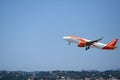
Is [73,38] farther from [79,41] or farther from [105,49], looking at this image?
[105,49]

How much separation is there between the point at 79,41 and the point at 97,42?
665cm

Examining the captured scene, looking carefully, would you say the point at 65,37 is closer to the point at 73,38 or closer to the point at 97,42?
the point at 73,38

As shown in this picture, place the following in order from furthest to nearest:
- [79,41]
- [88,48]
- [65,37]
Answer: [65,37] → [79,41] → [88,48]

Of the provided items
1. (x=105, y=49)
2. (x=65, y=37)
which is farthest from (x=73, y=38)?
(x=105, y=49)

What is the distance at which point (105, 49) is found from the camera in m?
101

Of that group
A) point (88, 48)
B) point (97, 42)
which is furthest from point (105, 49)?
point (88, 48)

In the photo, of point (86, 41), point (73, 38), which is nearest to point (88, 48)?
point (86, 41)

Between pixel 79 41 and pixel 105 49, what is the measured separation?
9220 mm

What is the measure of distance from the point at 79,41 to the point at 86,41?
272 centimetres

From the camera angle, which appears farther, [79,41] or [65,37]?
[65,37]

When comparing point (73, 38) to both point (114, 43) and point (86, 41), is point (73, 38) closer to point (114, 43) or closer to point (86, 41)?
point (86, 41)

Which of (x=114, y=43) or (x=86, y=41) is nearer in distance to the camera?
(x=86, y=41)

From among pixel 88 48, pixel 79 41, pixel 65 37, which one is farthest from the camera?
pixel 65 37

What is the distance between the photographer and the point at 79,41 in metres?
98.5
